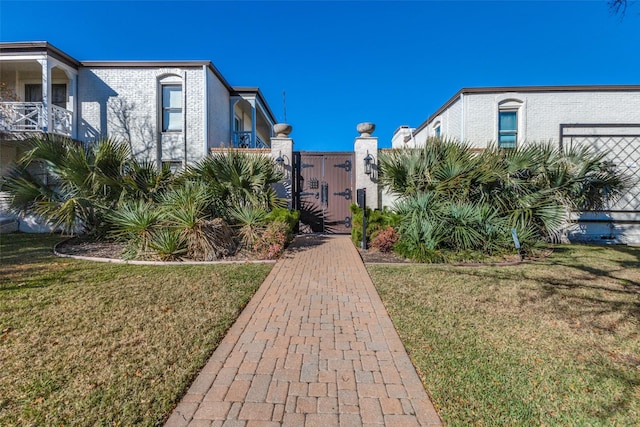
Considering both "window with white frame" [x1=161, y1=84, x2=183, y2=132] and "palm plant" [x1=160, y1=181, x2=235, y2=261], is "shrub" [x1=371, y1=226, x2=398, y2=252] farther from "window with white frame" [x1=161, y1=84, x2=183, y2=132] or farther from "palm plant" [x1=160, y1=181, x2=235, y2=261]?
"window with white frame" [x1=161, y1=84, x2=183, y2=132]

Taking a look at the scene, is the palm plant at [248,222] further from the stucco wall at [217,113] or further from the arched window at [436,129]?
the arched window at [436,129]

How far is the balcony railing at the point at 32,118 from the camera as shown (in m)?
11.2

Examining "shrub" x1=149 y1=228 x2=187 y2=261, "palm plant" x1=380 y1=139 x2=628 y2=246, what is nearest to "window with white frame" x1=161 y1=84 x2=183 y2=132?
"shrub" x1=149 y1=228 x2=187 y2=261

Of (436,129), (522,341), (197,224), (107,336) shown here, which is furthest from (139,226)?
(436,129)

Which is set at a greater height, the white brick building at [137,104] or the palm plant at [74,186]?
the white brick building at [137,104]

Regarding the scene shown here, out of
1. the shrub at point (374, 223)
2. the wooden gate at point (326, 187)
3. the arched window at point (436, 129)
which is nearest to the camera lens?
the shrub at point (374, 223)

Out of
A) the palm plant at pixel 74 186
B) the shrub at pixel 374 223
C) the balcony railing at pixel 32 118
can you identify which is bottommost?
the shrub at pixel 374 223

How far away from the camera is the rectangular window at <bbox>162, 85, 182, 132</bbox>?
12711 millimetres

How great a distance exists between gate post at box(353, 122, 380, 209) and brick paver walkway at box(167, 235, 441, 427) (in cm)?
696

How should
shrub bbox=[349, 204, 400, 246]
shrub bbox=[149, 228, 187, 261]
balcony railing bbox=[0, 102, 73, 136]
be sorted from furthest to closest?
balcony railing bbox=[0, 102, 73, 136]
shrub bbox=[349, 204, 400, 246]
shrub bbox=[149, 228, 187, 261]

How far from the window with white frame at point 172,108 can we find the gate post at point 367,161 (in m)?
7.28

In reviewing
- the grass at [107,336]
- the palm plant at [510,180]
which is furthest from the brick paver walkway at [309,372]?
the palm plant at [510,180]

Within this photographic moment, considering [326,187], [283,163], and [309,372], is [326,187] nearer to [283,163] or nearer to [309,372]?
[283,163]

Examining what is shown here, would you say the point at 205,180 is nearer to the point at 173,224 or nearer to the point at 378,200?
the point at 173,224
